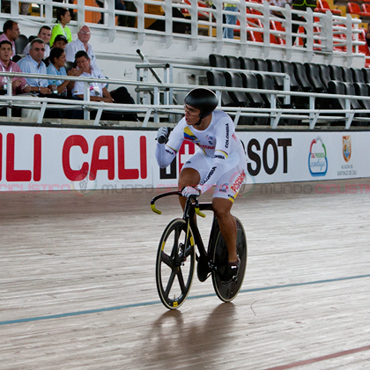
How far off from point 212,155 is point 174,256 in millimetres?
727

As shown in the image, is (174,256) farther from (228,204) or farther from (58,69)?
(58,69)

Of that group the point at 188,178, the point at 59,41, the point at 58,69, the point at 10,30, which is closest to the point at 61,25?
the point at 59,41

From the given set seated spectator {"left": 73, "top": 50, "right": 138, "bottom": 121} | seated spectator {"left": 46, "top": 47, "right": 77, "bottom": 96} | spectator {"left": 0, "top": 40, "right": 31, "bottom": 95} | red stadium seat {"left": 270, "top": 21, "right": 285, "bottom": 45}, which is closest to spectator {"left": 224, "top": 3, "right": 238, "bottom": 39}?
red stadium seat {"left": 270, "top": 21, "right": 285, "bottom": 45}

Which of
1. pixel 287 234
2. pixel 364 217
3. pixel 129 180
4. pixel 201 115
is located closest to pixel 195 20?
pixel 129 180

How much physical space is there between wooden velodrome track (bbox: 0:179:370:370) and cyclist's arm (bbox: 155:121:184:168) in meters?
0.86

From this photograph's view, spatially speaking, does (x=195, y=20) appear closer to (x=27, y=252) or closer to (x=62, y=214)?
(x=62, y=214)

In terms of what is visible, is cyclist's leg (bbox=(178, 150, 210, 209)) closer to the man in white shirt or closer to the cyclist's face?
the cyclist's face

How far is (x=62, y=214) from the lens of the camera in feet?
26.0

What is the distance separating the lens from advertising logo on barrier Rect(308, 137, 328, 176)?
1353cm

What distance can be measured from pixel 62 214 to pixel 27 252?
2.47m

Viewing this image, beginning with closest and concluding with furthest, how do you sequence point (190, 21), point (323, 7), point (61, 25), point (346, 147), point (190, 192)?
point (190, 192)
point (61, 25)
point (346, 147)
point (190, 21)
point (323, 7)

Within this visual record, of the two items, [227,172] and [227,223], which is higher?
[227,172]

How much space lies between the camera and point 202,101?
3.71 metres

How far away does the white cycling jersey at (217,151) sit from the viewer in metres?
3.82
